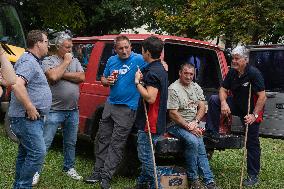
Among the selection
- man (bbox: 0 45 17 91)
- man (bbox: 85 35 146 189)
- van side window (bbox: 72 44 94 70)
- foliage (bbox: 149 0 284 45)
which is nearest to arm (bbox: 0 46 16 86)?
man (bbox: 0 45 17 91)

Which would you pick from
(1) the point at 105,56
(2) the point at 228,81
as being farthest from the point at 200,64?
(1) the point at 105,56

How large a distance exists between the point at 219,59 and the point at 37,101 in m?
3.10

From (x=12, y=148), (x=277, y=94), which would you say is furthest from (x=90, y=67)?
(x=277, y=94)

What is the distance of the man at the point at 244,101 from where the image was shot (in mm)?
6527

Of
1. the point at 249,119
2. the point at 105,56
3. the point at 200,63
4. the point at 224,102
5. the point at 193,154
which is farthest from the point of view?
the point at 200,63

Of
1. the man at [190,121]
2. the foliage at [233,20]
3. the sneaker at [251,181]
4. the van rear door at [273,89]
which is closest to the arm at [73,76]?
the man at [190,121]

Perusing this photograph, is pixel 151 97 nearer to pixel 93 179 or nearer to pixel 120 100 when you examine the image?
pixel 120 100

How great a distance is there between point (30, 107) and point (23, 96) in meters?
0.13

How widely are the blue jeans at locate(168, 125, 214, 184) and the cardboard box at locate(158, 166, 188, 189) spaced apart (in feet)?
0.31

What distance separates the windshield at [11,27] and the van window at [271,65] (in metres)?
5.10

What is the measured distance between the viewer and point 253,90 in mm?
6594

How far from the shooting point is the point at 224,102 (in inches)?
258

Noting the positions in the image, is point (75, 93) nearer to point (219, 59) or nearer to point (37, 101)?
point (37, 101)

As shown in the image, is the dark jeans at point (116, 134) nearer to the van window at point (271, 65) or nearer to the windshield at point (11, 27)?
the van window at point (271, 65)
